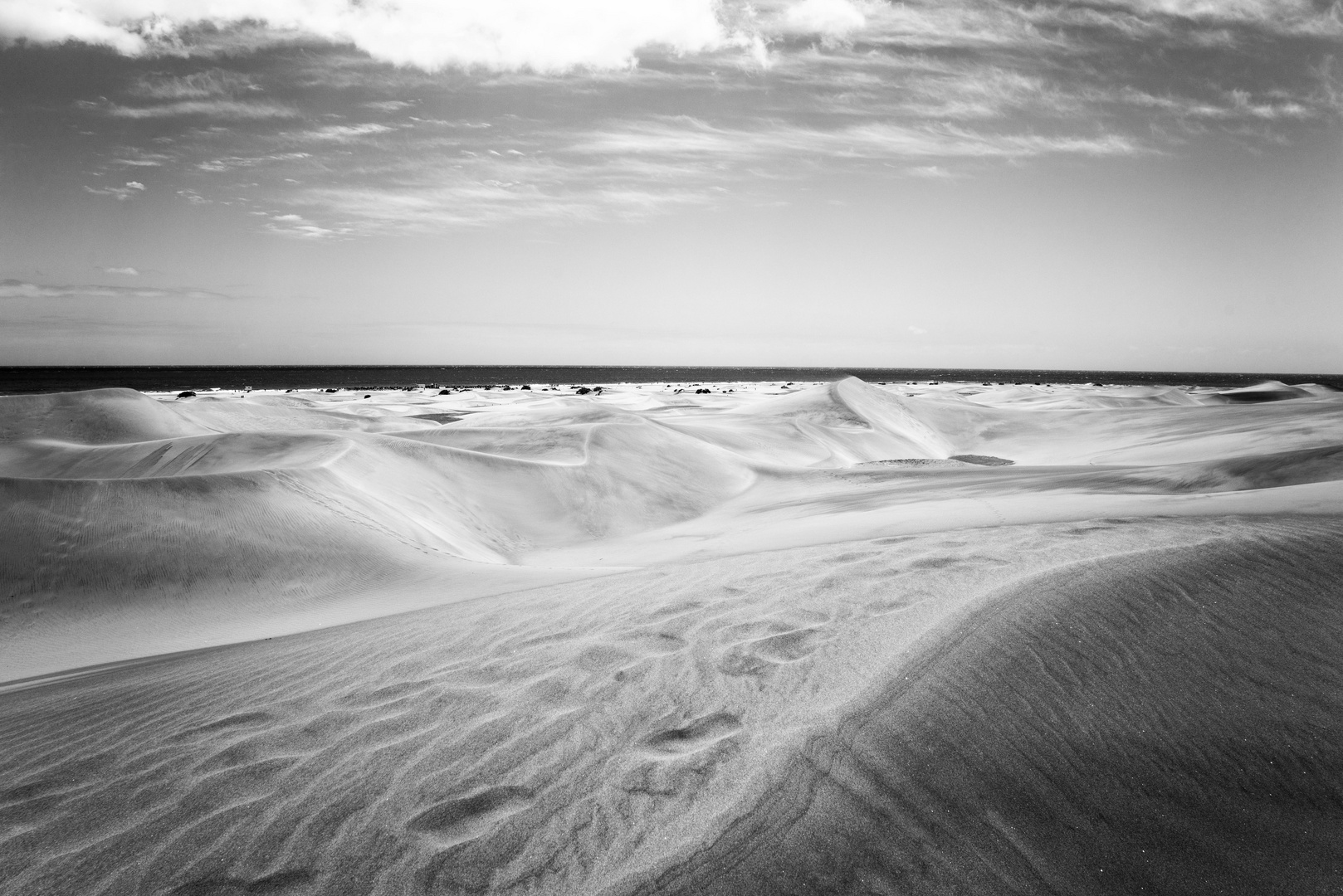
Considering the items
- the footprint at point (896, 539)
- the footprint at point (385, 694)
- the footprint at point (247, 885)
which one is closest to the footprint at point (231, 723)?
the footprint at point (385, 694)

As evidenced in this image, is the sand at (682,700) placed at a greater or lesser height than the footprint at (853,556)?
lesser

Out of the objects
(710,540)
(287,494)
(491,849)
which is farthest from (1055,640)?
(287,494)

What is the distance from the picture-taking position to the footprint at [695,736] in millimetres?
2691

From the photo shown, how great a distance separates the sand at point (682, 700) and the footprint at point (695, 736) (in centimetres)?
2

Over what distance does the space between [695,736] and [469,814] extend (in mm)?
851

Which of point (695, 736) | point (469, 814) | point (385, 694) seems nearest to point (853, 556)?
point (695, 736)

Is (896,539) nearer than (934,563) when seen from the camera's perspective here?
No

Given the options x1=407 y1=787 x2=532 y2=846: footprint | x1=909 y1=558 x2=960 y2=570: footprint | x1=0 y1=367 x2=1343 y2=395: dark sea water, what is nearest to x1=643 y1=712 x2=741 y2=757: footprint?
x1=407 y1=787 x2=532 y2=846: footprint

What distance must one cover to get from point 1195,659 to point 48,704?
5.37 meters

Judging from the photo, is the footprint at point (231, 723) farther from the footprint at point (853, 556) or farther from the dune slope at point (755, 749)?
the footprint at point (853, 556)

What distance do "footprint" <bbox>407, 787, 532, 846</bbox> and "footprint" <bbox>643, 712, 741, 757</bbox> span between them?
51 cm

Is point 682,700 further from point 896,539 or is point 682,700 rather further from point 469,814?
point 896,539

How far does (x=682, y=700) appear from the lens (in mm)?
3035

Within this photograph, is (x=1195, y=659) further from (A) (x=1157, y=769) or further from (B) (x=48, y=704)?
(B) (x=48, y=704)
